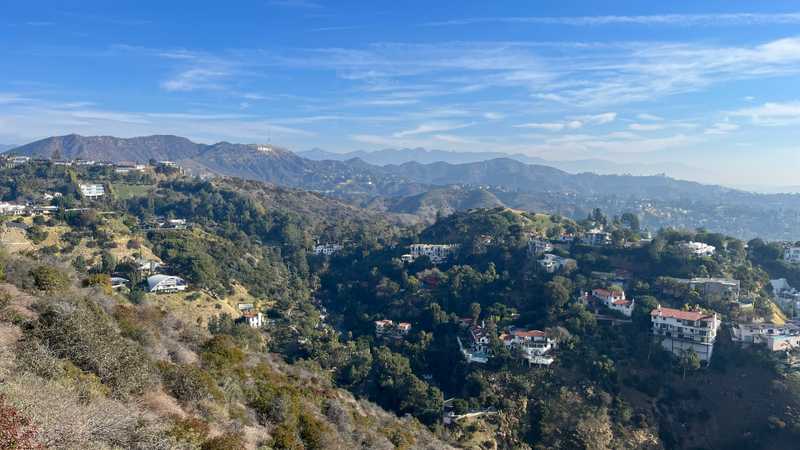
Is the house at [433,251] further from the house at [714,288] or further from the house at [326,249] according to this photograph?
the house at [714,288]

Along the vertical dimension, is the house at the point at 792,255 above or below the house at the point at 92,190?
below

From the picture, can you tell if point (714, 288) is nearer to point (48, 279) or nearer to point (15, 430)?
point (48, 279)

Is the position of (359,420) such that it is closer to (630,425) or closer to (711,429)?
(630,425)

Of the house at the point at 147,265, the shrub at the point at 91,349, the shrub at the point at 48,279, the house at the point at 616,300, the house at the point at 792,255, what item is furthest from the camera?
the house at the point at 792,255

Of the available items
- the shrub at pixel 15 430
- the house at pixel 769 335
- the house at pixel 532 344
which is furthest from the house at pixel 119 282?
the house at pixel 769 335

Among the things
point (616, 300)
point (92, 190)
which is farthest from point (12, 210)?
point (616, 300)

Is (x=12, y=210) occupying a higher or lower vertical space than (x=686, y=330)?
higher

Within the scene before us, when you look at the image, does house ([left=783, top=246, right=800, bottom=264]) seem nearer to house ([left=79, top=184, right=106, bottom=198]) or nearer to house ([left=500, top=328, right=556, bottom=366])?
house ([left=500, top=328, right=556, bottom=366])

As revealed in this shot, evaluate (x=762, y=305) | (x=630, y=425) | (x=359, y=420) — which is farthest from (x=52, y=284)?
(x=762, y=305)
